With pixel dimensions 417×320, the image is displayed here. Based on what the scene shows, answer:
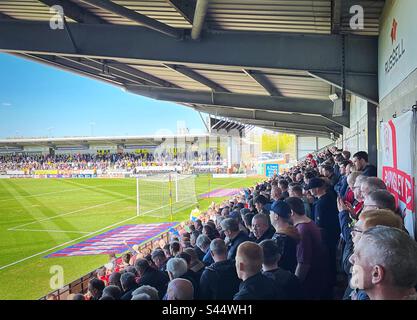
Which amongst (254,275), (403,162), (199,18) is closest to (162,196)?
(199,18)

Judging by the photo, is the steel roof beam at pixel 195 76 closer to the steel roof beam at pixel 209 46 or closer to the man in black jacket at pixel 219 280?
the steel roof beam at pixel 209 46

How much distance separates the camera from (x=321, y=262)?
353cm

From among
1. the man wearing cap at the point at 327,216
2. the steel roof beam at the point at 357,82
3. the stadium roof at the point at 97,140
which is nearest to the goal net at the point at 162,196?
the steel roof beam at the point at 357,82

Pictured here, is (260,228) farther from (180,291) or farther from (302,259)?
(180,291)

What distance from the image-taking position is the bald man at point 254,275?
243 cm

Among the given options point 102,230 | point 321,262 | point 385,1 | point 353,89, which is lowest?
point 102,230

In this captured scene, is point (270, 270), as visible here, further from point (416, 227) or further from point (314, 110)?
point (314, 110)

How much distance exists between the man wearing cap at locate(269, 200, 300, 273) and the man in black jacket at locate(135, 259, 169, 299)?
1.13 m

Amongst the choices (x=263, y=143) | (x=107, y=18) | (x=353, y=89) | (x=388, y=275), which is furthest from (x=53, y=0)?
(x=263, y=143)

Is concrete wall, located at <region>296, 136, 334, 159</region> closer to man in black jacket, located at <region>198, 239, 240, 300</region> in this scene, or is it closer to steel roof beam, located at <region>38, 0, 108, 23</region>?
steel roof beam, located at <region>38, 0, 108, 23</region>

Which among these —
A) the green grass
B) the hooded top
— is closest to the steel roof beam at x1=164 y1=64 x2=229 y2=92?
the hooded top

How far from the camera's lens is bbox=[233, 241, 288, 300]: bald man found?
243 centimetres

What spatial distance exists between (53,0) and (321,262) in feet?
16.6

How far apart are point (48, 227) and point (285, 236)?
1740 cm
